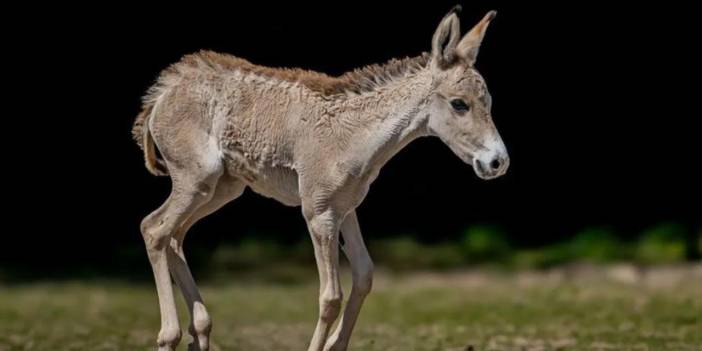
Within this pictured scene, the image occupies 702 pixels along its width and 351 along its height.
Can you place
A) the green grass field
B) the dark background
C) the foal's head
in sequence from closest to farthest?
the foal's head
the green grass field
the dark background

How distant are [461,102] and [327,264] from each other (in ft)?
3.73

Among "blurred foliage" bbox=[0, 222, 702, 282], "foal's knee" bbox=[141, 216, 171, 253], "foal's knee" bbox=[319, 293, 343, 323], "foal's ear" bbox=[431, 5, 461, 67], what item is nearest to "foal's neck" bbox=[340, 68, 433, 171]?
A: "foal's ear" bbox=[431, 5, 461, 67]

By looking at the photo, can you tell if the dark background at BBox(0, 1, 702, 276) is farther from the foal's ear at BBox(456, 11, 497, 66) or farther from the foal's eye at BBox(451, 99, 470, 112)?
the foal's eye at BBox(451, 99, 470, 112)

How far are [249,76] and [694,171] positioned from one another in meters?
8.14

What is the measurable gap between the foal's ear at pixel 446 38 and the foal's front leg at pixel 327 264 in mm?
1020

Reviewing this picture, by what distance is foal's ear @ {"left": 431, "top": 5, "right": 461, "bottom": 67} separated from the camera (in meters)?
7.24

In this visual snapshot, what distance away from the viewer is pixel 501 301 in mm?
12609

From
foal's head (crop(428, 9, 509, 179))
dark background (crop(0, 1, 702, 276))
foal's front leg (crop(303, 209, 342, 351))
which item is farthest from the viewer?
dark background (crop(0, 1, 702, 276))

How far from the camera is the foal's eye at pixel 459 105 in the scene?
7.24 meters

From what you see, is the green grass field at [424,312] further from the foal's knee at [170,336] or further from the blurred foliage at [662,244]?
the foal's knee at [170,336]

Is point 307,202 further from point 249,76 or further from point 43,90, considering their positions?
point 43,90

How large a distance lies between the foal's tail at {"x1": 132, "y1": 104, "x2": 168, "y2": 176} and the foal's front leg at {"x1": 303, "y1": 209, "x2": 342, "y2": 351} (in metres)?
1.40

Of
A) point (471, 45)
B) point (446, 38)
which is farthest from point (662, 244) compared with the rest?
point (446, 38)

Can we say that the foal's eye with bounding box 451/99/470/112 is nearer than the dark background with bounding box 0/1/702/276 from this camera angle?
Yes
